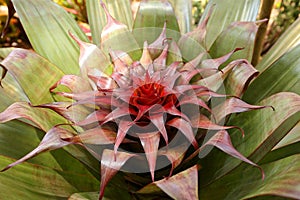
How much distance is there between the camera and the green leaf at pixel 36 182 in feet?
2.29

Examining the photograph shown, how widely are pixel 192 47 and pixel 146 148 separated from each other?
0.25 meters

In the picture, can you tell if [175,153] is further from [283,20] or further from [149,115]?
[283,20]

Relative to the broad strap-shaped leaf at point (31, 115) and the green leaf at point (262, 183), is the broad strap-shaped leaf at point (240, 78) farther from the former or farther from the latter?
the broad strap-shaped leaf at point (31, 115)

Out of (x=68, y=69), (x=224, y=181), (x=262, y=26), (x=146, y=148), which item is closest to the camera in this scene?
(x=146, y=148)

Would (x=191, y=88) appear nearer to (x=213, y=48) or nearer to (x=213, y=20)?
(x=213, y=48)

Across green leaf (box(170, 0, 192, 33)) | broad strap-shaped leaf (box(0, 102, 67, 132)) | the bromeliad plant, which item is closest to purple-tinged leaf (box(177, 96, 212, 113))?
the bromeliad plant

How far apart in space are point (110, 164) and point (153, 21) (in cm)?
39

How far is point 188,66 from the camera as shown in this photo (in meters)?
0.75

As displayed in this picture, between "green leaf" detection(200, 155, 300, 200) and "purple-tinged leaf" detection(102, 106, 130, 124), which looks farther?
"purple-tinged leaf" detection(102, 106, 130, 124)

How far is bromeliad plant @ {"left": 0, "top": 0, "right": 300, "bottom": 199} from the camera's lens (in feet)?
2.05

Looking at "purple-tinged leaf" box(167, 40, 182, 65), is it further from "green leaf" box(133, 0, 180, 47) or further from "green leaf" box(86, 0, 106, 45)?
"green leaf" box(86, 0, 106, 45)

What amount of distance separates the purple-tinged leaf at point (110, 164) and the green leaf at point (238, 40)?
30 cm

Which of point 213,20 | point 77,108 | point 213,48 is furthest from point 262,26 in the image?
point 77,108

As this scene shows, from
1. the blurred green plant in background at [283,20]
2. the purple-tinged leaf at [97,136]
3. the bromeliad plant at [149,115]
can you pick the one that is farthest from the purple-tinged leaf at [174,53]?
the blurred green plant in background at [283,20]
